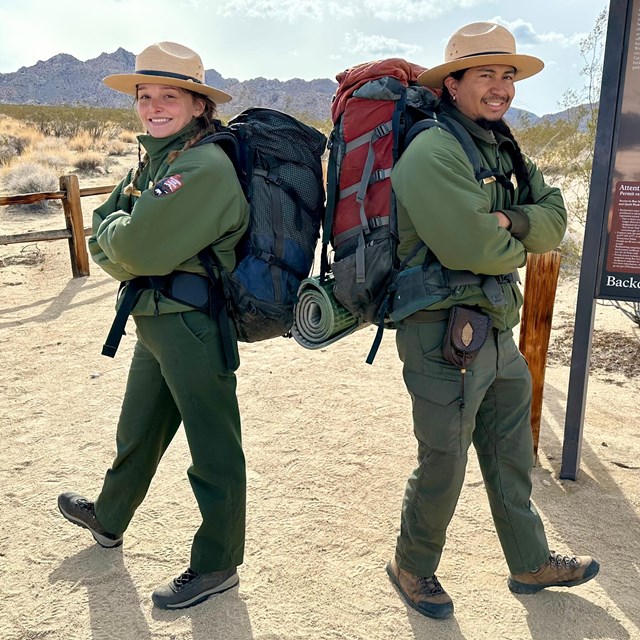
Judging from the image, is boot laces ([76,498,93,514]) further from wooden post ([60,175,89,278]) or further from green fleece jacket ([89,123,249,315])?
wooden post ([60,175,89,278])

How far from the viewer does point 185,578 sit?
2811mm

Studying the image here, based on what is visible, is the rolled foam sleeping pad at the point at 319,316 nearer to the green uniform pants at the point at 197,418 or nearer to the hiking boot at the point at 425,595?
the green uniform pants at the point at 197,418

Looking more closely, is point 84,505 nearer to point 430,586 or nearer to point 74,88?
point 430,586

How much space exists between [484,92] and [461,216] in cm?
56

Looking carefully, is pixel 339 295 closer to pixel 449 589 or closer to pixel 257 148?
pixel 257 148

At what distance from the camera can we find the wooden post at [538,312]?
12.1 ft

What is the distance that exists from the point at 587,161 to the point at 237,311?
595cm

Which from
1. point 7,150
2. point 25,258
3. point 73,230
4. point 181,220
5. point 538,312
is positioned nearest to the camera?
point 181,220

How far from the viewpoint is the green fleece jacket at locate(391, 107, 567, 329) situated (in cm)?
227

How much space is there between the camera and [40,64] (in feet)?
634

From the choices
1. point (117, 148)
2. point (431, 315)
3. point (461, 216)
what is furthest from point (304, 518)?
point (117, 148)

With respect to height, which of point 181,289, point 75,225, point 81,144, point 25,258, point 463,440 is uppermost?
point 81,144

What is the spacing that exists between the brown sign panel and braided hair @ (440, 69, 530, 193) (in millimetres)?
938

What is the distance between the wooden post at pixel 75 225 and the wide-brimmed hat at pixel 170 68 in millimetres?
6472
